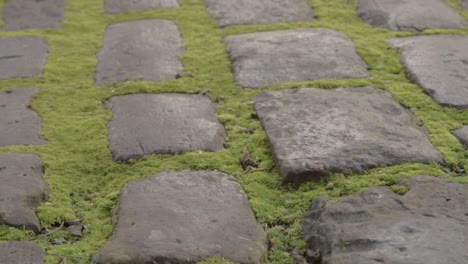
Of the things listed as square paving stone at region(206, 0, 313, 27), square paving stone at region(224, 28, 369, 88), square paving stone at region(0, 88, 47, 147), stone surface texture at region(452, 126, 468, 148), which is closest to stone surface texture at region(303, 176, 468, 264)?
stone surface texture at region(452, 126, 468, 148)

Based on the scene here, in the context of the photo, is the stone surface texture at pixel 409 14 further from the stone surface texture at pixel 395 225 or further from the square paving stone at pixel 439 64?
the stone surface texture at pixel 395 225

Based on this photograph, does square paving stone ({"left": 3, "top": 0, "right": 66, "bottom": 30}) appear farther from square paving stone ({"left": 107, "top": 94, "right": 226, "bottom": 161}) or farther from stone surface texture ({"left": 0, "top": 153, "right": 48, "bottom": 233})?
stone surface texture ({"left": 0, "top": 153, "right": 48, "bottom": 233})

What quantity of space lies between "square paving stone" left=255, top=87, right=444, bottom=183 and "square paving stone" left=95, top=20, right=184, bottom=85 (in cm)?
74

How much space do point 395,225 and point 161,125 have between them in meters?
1.34

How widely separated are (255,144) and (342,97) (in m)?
0.61

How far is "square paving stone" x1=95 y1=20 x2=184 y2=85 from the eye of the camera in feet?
12.8

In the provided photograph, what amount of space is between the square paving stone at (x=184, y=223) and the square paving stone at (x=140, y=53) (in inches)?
47.2

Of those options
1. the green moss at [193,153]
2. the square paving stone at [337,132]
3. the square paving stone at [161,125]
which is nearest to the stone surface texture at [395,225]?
the green moss at [193,153]

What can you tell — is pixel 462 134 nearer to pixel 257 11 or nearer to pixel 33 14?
pixel 257 11

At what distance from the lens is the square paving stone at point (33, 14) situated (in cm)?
491

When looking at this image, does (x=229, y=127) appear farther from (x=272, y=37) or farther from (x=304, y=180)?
(x=272, y=37)

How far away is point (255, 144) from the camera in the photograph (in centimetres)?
313

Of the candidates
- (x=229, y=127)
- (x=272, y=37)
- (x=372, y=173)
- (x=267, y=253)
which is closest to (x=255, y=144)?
(x=229, y=127)

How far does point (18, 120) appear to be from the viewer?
336 cm
